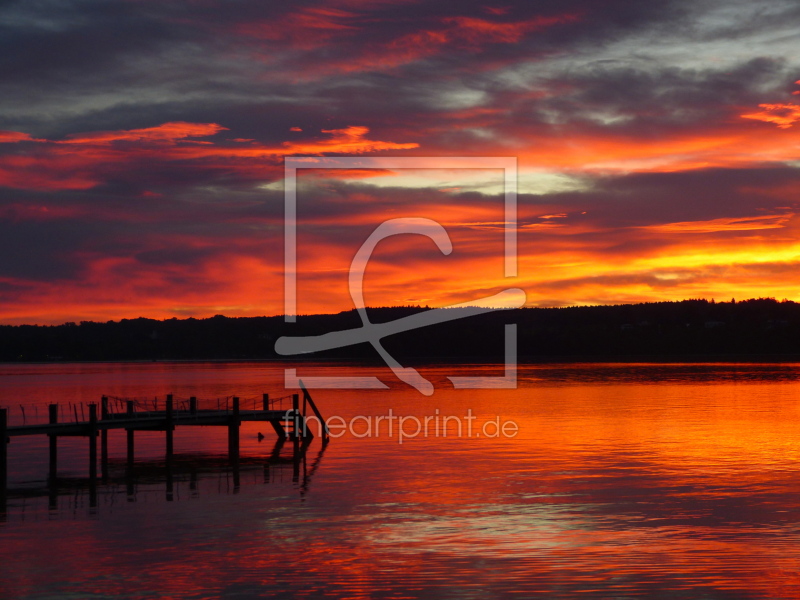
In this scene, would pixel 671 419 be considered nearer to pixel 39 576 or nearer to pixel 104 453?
pixel 104 453

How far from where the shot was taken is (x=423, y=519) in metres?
29.3

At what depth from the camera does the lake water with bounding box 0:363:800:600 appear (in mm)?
21312

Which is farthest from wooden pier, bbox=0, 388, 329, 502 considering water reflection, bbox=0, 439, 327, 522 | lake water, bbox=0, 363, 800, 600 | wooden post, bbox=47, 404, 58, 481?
lake water, bbox=0, 363, 800, 600

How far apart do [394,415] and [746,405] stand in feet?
105

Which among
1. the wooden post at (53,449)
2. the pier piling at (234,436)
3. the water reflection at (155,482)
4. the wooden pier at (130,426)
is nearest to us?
the water reflection at (155,482)

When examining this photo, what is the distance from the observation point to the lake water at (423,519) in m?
21.3

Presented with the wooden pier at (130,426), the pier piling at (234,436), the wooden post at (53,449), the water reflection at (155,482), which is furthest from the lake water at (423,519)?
the wooden pier at (130,426)

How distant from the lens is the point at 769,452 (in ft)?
156

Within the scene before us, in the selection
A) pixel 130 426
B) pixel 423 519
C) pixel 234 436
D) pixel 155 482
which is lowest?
pixel 155 482

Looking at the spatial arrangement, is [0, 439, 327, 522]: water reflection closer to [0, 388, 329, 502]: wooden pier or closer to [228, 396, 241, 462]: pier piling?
[228, 396, 241, 462]: pier piling

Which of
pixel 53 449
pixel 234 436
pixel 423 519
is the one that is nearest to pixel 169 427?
pixel 234 436

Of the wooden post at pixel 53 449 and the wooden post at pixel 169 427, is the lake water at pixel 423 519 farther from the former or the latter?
the wooden post at pixel 169 427

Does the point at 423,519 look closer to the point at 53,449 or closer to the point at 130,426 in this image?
the point at 130,426

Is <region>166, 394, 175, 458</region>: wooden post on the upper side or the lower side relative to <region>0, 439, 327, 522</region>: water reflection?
upper
